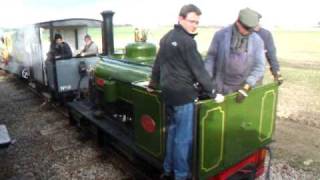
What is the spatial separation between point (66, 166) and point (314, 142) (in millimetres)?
4499

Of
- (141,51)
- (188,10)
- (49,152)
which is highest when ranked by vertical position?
(188,10)

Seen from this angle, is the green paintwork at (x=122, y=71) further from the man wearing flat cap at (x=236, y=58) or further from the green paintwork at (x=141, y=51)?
the man wearing flat cap at (x=236, y=58)

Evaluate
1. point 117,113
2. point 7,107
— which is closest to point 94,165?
point 117,113

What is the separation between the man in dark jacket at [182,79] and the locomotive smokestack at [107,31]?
3.60 metres

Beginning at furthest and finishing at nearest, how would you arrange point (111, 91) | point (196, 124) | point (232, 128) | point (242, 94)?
point (111, 91)
point (232, 128)
point (242, 94)
point (196, 124)

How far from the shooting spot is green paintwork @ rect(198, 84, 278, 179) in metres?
3.32

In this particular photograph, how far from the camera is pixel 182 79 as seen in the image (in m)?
3.31

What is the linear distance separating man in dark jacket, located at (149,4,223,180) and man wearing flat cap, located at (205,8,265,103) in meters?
0.61

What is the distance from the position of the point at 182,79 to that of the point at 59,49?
5982 mm

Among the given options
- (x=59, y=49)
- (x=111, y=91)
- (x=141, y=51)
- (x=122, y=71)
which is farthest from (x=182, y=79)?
(x=59, y=49)

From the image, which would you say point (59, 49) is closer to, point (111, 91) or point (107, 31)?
point (107, 31)

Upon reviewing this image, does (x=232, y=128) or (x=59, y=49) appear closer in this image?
(x=232, y=128)

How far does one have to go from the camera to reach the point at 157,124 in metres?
3.80

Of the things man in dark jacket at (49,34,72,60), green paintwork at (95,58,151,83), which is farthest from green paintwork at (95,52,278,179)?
man in dark jacket at (49,34,72,60)
